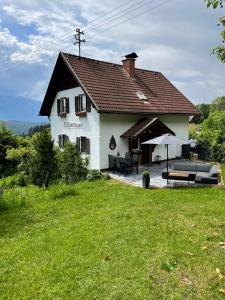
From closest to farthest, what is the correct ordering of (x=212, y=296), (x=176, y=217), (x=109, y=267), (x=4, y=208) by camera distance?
(x=212, y=296) < (x=109, y=267) < (x=176, y=217) < (x=4, y=208)

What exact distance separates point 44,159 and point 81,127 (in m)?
4.47

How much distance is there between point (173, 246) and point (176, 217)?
2.38 meters

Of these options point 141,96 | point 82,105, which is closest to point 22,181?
point 82,105

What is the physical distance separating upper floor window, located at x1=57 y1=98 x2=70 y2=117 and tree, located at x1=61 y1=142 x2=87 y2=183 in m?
4.05

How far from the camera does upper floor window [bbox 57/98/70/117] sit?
23.0m

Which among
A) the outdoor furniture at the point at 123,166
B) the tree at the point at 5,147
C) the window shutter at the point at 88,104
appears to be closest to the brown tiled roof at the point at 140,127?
the outdoor furniture at the point at 123,166

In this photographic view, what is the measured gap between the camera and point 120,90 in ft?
70.4

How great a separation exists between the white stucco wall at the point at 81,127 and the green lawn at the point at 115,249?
313 inches

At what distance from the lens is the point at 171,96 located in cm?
2514

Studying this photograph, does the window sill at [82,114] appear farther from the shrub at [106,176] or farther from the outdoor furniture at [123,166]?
the shrub at [106,176]

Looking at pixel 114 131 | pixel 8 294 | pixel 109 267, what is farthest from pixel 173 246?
pixel 114 131

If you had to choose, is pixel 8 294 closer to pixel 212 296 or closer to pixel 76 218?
pixel 212 296

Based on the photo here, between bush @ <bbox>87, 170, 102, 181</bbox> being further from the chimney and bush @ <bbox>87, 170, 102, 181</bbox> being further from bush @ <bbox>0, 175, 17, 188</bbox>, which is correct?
the chimney

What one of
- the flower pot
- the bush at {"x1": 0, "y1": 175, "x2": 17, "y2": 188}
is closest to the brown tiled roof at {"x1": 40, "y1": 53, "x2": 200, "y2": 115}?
the flower pot
